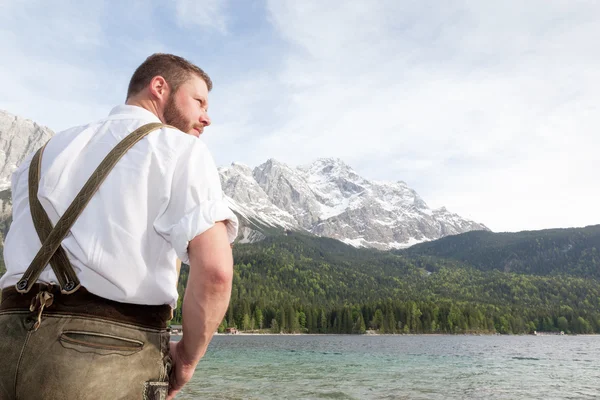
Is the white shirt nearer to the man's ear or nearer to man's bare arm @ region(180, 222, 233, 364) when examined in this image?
man's bare arm @ region(180, 222, 233, 364)

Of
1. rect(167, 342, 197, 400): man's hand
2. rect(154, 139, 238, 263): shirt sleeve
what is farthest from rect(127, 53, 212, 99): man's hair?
rect(167, 342, 197, 400): man's hand

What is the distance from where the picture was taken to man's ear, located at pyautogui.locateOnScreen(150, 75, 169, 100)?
11.6ft

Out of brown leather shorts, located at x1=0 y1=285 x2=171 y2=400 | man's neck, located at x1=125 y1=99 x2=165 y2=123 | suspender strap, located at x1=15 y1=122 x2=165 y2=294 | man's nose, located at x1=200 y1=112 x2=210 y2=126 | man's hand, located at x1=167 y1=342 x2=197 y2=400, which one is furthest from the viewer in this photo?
man's nose, located at x1=200 y1=112 x2=210 y2=126

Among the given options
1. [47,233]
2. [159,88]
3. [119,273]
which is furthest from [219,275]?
[159,88]

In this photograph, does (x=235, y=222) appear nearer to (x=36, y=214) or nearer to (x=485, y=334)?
(x=36, y=214)

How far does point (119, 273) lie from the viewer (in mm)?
2740

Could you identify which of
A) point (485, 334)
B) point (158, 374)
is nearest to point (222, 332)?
point (485, 334)

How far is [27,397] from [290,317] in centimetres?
16499

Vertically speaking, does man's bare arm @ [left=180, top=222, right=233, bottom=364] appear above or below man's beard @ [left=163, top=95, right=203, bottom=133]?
below

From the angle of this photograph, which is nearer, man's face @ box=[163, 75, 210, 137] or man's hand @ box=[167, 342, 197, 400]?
man's hand @ box=[167, 342, 197, 400]

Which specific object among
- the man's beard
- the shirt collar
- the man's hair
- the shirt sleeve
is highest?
the man's hair

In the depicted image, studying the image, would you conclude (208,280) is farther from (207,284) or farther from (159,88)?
(159,88)

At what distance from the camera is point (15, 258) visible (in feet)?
9.39

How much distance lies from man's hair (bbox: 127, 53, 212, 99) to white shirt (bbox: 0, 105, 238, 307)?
0.71 metres
